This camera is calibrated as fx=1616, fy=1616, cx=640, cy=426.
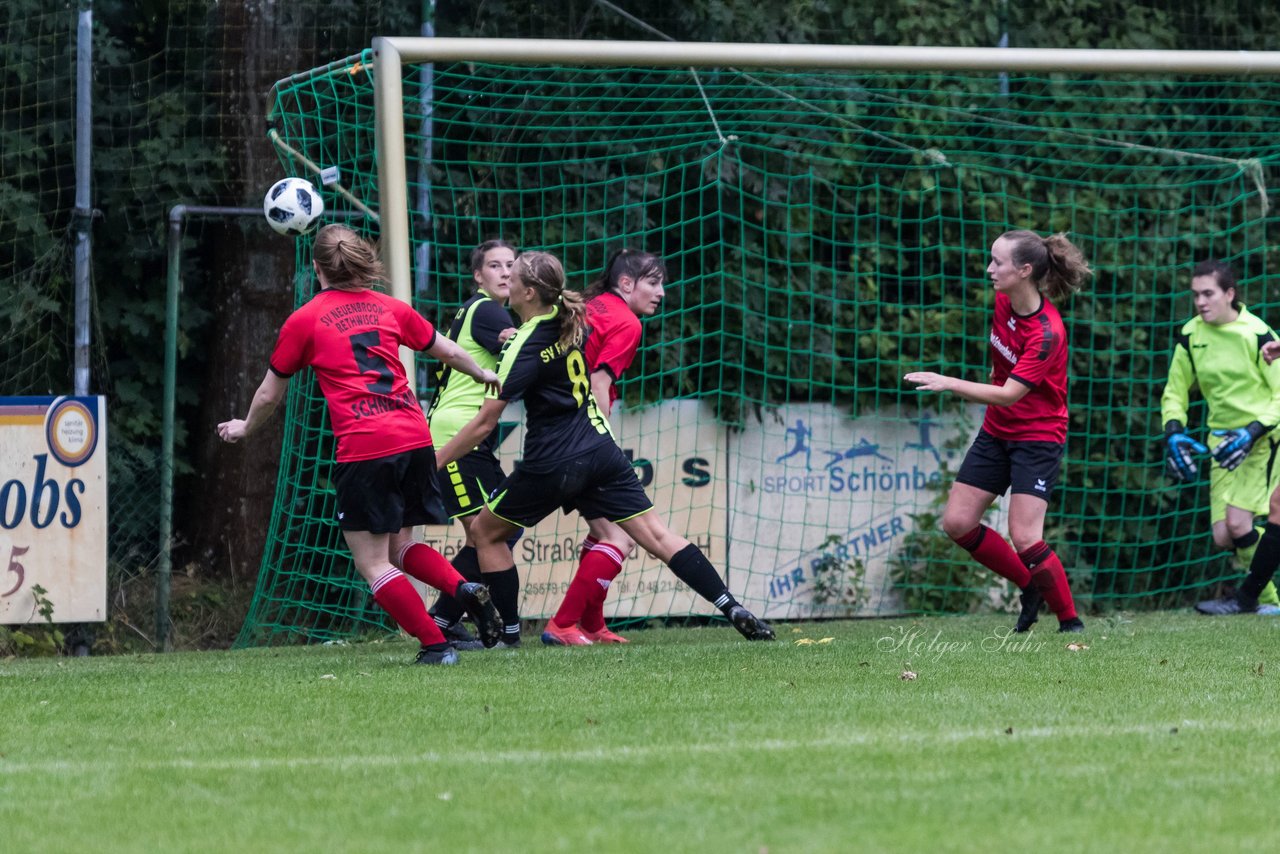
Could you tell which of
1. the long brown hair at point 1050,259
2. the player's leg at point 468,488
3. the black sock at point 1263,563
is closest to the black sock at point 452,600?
the player's leg at point 468,488

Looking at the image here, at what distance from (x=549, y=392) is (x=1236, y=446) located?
4270 millimetres

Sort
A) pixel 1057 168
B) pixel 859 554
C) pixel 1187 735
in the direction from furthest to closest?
pixel 1057 168
pixel 859 554
pixel 1187 735

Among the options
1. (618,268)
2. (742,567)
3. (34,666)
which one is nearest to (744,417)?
(742,567)

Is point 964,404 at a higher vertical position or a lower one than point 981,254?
lower

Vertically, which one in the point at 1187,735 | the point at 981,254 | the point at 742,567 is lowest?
the point at 742,567

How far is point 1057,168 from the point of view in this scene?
1134 centimetres

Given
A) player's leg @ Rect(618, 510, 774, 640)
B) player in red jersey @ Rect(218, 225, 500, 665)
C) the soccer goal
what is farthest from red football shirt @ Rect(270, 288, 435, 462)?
the soccer goal

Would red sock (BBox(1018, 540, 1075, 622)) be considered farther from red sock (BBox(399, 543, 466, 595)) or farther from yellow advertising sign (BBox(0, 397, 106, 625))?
yellow advertising sign (BBox(0, 397, 106, 625))

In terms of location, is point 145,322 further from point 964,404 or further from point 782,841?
point 782,841

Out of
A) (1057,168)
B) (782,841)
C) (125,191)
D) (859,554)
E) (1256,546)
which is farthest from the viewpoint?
(1057,168)

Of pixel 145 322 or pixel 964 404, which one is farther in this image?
pixel 964 404

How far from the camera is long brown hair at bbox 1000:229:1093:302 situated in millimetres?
7078

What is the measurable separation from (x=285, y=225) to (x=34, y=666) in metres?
2.34

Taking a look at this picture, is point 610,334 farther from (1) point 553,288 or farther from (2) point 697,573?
(2) point 697,573
